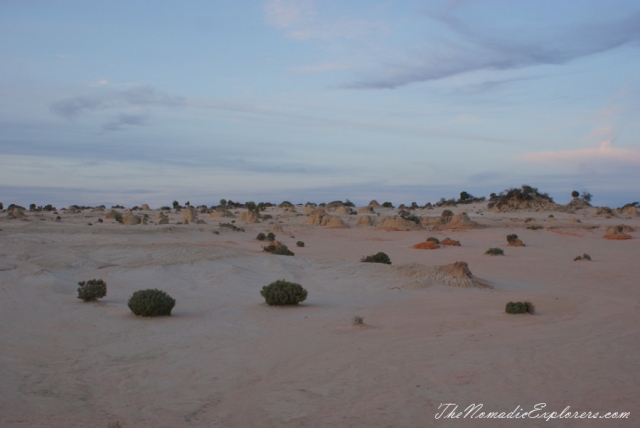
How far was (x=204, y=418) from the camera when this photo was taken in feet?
19.3

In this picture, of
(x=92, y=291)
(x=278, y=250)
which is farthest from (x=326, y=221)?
(x=92, y=291)

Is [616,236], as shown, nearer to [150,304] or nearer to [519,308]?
[519,308]

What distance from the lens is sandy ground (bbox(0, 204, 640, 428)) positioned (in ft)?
20.4

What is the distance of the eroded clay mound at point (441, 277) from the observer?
16.6 meters

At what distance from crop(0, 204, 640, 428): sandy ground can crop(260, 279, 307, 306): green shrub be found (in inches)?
13.1

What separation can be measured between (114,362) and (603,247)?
93.9 ft

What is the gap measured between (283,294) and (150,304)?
3234 millimetres

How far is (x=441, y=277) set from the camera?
56.2ft

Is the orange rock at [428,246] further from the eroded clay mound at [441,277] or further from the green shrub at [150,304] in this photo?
the green shrub at [150,304]

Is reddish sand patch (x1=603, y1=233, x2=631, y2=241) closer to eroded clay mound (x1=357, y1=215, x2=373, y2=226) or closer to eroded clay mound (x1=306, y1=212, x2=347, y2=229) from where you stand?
eroded clay mound (x1=357, y1=215, x2=373, y2=226)

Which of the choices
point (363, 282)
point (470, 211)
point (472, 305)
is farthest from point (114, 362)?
point (470, 211)

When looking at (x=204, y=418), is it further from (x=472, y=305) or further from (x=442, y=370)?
(x=472, y=305)

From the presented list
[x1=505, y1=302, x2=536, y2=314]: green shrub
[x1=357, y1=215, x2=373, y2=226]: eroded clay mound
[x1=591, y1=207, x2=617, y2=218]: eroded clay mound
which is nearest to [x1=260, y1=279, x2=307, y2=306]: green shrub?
[x1=505, y1=302, x2=536, y2=314]: green shrub

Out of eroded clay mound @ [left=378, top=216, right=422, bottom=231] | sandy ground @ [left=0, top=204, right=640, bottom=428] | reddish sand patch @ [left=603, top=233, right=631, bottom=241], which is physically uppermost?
eroded clay mound @ [left=378, top=216, right=422, bottom=231]
